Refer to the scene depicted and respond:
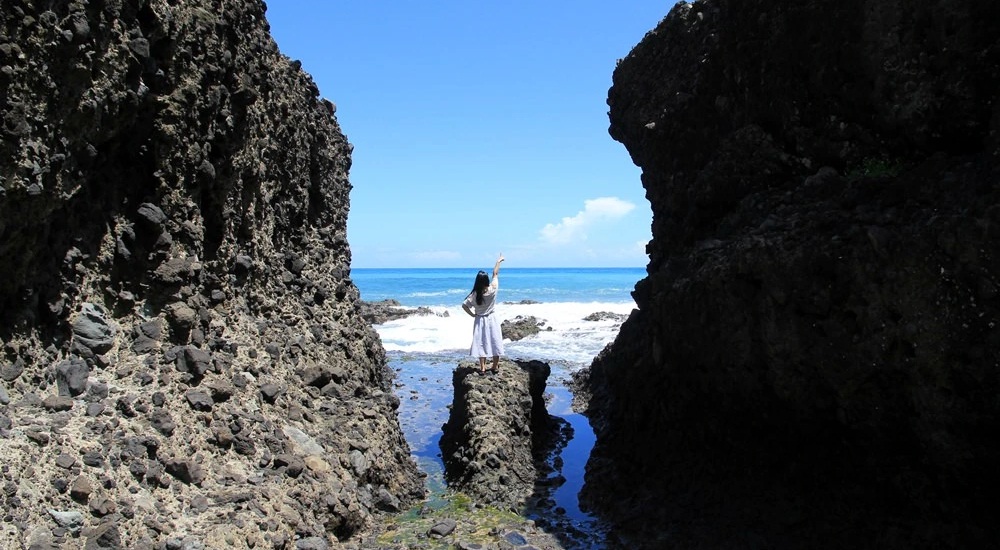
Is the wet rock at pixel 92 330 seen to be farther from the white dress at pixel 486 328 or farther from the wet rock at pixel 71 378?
the white dress at pixel 486 328

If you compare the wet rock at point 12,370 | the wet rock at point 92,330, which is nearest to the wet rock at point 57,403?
the wet rock at point 12,370

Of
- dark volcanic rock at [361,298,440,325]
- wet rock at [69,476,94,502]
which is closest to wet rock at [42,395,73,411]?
wet rock at [69,476,94,502]

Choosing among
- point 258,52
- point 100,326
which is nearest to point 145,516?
point 100,326

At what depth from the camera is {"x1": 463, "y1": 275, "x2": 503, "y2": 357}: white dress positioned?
38.6ft

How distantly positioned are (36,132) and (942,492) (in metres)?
7.57

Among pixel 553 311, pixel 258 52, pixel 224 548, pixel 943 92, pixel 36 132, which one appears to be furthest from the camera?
pixel 553 311

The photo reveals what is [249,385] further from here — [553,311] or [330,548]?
[553,311]

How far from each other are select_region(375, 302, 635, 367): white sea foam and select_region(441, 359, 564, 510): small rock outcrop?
8874 mm

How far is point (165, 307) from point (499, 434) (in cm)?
514

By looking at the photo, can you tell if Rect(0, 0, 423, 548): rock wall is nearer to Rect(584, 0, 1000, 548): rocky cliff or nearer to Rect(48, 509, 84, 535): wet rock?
Rect(48, 509, 84, 535): wet rock

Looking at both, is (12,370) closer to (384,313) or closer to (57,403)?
(57,403)

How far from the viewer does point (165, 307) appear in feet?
22.9

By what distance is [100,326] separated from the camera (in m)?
6.28

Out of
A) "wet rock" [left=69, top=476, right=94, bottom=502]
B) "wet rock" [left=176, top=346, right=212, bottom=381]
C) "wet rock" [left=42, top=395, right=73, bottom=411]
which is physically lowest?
"wet rock" [left=69, top=476, right=94, bottom=502]
